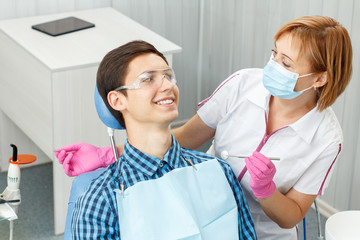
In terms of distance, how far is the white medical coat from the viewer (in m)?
1.94

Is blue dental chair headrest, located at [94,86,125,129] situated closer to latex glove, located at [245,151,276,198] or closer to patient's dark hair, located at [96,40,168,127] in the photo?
patient's dark hair, located at [96,40,168,127]

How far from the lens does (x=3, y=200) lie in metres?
2.14

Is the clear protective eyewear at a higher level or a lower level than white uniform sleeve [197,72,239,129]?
higher

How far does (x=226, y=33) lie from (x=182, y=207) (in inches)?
75.6

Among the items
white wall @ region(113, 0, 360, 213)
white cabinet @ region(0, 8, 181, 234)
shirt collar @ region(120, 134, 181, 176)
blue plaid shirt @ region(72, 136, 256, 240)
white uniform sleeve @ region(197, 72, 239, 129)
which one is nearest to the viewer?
blue plaid shirt @ region(72, 136, 256, 240)

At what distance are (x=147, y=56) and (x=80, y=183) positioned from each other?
45 centimetres

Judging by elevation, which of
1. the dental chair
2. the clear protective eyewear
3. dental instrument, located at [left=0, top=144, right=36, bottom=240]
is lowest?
dental instrument, located at [left=0, top=144, right=36, bottom=240]

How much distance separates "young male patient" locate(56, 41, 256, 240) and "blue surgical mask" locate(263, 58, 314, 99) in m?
0.30

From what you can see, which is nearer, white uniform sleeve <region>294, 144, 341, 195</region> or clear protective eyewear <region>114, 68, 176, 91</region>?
clear protective eyewear <region>114, 68, 176, 91</region>

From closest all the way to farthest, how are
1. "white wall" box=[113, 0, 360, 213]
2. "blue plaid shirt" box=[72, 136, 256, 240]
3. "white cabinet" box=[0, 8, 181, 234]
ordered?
1. "blue plaid shirt" box=[72, 136, 256, 240]
2. "white cabinet" box=[0, 8, 181, 234]
3. "white wall" box=[113, 0, 360, 213]

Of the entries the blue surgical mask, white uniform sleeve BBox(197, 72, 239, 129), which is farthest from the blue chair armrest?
the blue surgical mask

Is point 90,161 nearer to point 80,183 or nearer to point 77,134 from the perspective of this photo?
point 80,183

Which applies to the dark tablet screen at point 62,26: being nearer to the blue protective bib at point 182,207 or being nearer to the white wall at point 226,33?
the white wall at point 226,33

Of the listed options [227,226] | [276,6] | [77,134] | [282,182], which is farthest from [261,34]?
[227,226]
